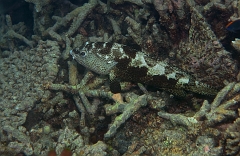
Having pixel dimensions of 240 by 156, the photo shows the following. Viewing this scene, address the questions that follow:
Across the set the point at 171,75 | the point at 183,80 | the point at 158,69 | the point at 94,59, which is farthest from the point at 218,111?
the point at 94,59

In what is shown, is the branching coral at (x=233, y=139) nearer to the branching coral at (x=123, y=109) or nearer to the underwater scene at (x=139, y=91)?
the underwater scene at (x=139, y=91)

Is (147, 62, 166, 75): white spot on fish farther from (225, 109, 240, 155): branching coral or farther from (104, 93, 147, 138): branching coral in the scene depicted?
(225, 109, 240, 155): branching coral

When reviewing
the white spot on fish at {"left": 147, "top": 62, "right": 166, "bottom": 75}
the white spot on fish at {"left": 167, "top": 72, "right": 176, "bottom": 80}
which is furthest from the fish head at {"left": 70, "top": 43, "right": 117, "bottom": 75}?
the white spot on fish at {"left": 167, "top": 72, "right": 176, "bottom": 80}

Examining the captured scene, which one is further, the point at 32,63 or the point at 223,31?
the point at 32,63

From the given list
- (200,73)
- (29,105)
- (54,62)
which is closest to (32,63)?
(54,62)

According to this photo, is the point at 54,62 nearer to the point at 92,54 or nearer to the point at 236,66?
the point at 92,54

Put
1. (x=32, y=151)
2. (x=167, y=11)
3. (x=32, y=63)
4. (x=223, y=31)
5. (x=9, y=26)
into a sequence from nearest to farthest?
(x=32, y=151) < (x=223, y=31) < (x=167, y=11) < (x=32, y=63) < (x=9, y=26)

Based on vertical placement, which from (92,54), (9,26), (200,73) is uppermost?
(200,73)

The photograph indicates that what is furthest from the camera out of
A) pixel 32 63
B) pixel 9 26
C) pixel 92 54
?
pixel 9 26
